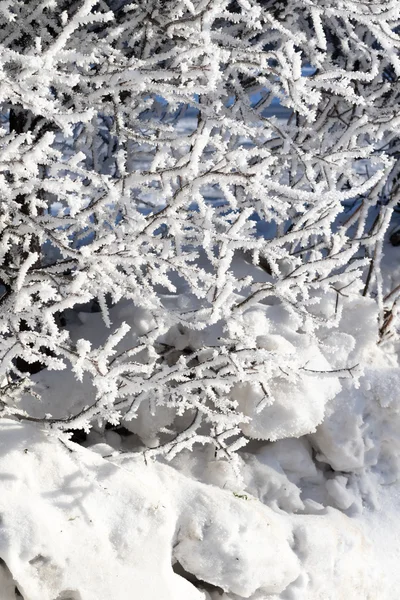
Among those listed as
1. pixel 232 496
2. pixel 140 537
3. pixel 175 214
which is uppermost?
pixel 175 214

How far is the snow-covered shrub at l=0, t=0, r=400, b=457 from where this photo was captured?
2273 millimetres

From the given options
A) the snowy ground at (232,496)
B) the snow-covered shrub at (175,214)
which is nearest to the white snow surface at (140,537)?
the snowy ground at (232,496)

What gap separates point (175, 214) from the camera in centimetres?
239

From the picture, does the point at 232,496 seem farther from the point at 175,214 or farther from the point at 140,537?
the point at 175,214

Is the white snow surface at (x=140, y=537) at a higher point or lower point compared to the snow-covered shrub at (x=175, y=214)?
lower

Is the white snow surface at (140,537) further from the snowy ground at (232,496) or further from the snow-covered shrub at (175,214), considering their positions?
the snow-covered shrub at (175,214)

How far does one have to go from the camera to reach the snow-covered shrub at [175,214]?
2273 millimetres

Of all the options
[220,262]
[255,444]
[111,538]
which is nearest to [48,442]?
[111,538]

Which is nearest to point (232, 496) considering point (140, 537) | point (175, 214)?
point (140, 537)

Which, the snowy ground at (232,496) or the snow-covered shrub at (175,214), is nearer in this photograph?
the snow-covered shrub at (175,214)

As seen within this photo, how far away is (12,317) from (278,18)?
2088 millimetres

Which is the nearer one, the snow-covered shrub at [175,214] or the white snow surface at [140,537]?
the snow-covered shrub at [175,214]

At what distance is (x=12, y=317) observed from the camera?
96.9 inches

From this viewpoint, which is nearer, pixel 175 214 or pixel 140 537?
pixel 175 214
